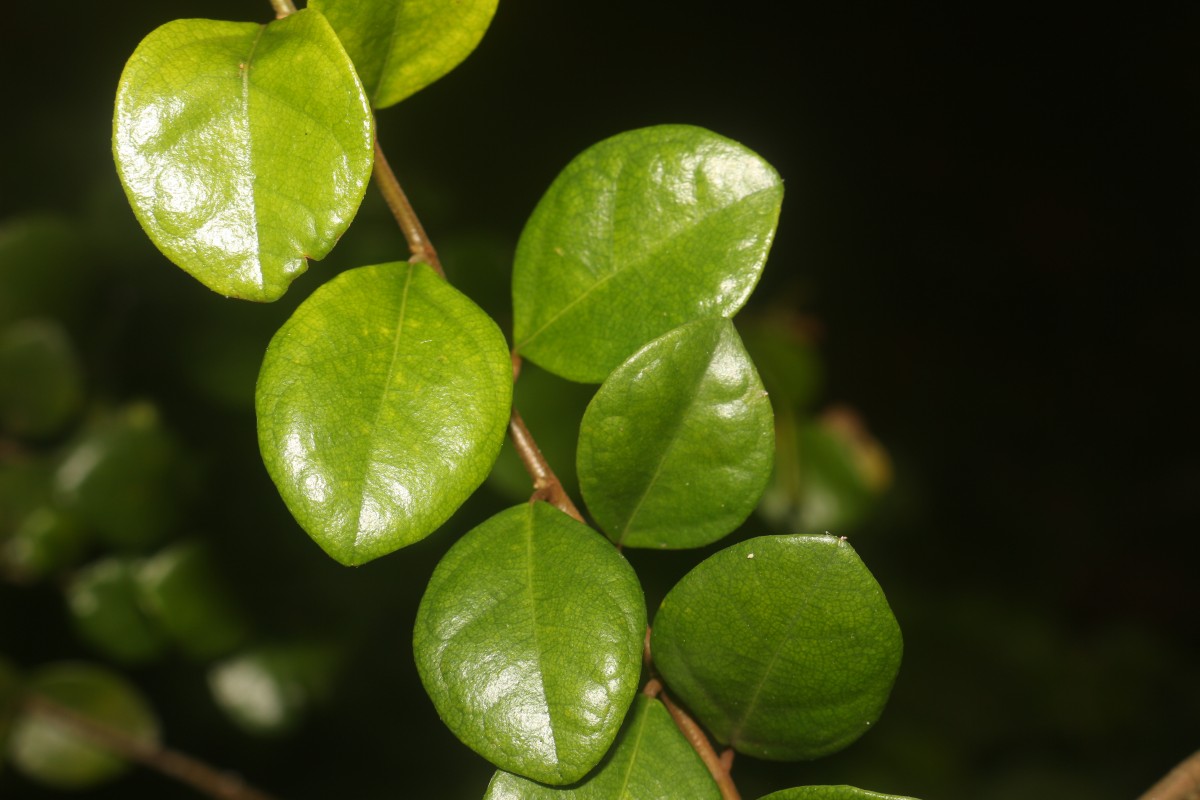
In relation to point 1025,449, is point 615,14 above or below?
above

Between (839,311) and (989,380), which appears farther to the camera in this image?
(989,380)

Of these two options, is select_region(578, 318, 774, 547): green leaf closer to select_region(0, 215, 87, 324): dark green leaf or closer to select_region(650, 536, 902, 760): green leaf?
select_region(650, 536, 902, 760): green leaf

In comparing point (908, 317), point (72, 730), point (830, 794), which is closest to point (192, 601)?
point (72, 730)

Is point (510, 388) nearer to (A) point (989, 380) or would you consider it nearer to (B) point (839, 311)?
(B) point (839, 311)

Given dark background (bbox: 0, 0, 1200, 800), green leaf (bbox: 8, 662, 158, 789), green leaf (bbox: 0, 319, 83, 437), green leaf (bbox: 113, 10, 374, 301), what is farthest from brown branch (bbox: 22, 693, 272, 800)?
green leaf (bbox: 113, 10, 374, 301)

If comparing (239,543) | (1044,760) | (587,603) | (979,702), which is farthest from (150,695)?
(1044,760)
